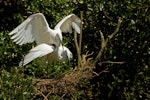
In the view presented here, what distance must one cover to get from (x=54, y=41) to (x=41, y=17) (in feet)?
0.70

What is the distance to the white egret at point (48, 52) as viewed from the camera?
415cm

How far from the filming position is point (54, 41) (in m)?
4.33

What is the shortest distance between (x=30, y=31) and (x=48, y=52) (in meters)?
0.32

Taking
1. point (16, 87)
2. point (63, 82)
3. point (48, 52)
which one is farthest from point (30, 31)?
point (16, 87)

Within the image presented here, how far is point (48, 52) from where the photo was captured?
166 inches

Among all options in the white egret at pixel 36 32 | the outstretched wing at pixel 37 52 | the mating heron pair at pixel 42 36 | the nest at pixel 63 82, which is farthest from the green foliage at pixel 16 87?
the white egret at pixel 36 32

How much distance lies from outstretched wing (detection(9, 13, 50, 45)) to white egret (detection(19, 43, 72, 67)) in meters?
0.14

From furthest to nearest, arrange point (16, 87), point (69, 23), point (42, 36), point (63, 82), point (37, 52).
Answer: point (69, 23) → point (42, 36) → point (37, 52) → point (63, 82) → point (16, 87)

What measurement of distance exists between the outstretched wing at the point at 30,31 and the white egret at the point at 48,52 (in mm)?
144

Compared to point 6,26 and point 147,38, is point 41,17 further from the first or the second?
point 147,38

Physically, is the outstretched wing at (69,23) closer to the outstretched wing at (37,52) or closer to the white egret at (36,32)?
the white egret at (36,32)

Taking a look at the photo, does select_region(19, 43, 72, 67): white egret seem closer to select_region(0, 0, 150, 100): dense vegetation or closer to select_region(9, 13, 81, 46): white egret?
select_region(9, 13, 81, 46): white egret

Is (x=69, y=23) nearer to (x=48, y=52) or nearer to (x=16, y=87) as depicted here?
(x=48, y=52)

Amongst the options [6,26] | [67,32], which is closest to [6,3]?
[6,26]
